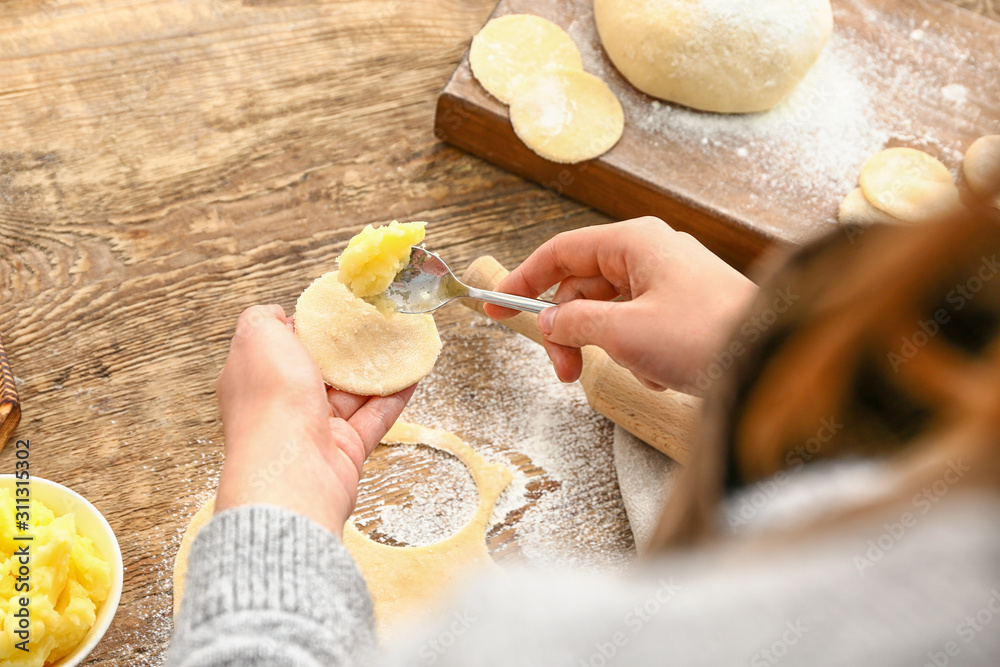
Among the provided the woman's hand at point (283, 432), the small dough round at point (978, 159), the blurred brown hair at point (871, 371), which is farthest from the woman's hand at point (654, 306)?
the small dough round at point (978, 159)

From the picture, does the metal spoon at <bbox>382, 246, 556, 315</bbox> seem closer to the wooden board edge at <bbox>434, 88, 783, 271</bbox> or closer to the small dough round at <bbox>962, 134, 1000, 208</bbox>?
the wooden board edge at <bbox>434, 88, 783, 271</bbox>

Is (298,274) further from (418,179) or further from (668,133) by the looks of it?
(668,133)

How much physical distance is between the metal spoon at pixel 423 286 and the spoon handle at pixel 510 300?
0.04 metres

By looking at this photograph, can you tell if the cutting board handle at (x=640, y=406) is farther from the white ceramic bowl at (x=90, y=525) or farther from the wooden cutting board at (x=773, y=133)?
the white ceramic bowl at (x=90, y=525)

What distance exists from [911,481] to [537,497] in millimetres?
837

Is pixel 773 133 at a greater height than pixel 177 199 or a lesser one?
greater

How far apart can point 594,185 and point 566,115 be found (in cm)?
15

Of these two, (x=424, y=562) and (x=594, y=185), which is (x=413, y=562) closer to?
(x=424, y=562)

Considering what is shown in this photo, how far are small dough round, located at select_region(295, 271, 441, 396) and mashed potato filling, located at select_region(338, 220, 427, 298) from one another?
58 mm

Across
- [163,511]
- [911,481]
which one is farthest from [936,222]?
[163,511]

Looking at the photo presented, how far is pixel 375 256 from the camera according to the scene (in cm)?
98

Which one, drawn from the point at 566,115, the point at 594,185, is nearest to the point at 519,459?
the point at 594,185

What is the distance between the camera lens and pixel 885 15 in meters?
1.57

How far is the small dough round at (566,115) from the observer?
4.36ft
